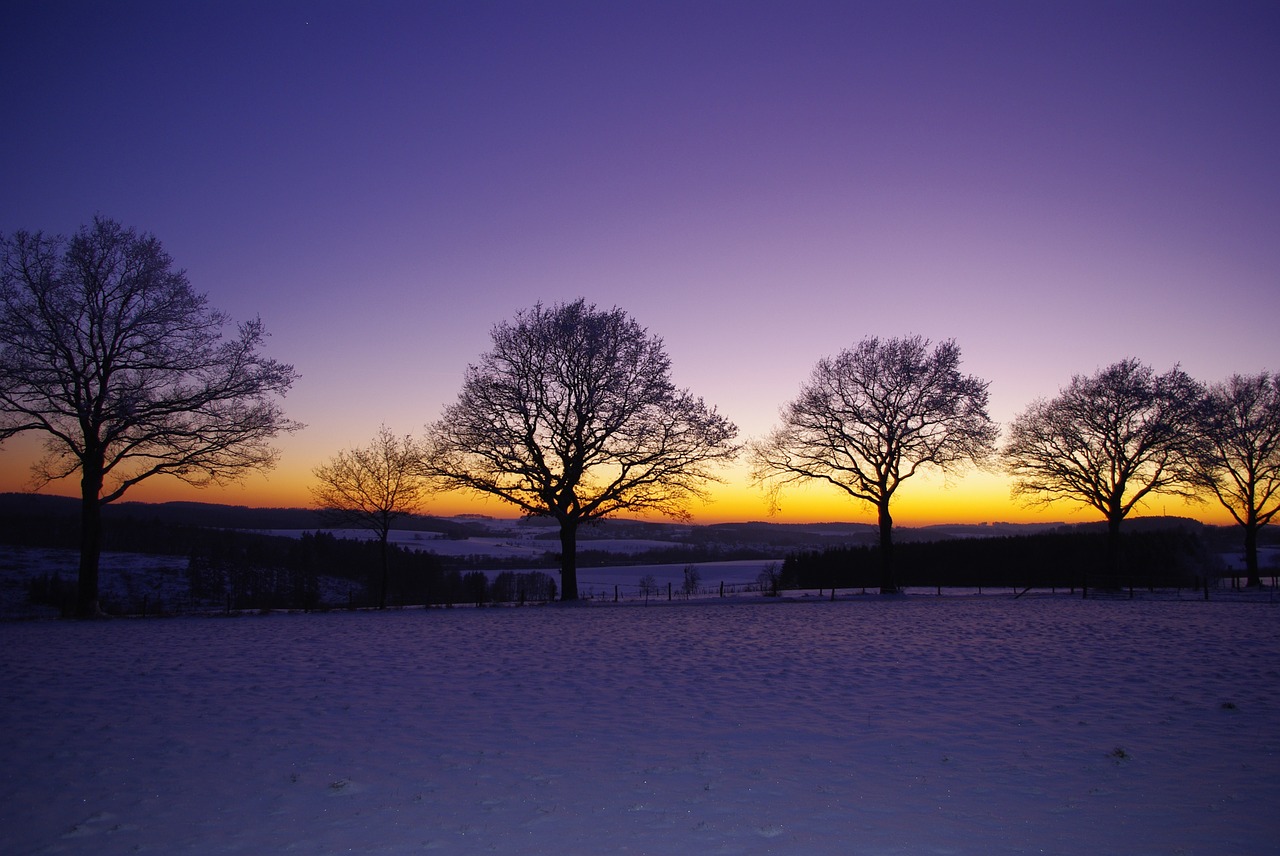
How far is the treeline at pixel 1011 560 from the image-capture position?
70.2m

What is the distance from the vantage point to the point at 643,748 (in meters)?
8.41

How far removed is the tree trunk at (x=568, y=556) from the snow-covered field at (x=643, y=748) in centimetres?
1472

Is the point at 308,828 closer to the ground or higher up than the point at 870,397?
closer to the ground

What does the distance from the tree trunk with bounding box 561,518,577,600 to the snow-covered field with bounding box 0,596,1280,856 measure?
14.7 m

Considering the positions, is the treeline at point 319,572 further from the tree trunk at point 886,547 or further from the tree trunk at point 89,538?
the tree trunk at point 89,538

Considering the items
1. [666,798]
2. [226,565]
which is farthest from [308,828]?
[226,565]

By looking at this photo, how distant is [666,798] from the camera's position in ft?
22.1

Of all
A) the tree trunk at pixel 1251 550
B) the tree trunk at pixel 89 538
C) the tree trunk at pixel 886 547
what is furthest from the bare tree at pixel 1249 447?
the tree trunk at pixel 89 538

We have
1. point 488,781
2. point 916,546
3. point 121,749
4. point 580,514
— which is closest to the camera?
point 488,781

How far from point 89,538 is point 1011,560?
90.3 meters

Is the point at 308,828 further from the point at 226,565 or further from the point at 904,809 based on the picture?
the point at 226,565

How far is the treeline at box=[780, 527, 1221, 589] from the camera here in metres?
70.2

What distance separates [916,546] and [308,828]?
348 feet

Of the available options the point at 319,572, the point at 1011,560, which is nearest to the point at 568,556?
the point at 1011,560
